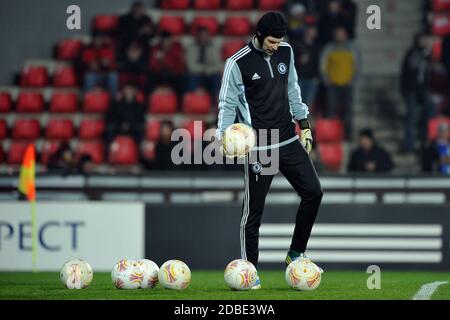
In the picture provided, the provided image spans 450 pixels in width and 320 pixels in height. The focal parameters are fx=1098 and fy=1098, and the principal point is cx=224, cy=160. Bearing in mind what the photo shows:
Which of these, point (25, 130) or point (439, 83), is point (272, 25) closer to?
point (439, 83)

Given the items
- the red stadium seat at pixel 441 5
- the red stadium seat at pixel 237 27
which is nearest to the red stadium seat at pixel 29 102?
the red stadium seat at pixel 237 27

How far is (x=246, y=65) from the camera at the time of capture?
9.42m

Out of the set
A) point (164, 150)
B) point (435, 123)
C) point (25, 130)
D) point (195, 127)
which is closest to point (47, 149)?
point (25, 130)

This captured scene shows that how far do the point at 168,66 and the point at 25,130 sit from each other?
98.3 inches

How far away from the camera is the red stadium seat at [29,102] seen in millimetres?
17891

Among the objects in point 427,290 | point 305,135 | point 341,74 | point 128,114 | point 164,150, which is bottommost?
point 427,290

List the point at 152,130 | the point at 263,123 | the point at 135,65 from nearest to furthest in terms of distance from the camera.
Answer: the point at 263,123
the point at 152,130
the point at 135,65

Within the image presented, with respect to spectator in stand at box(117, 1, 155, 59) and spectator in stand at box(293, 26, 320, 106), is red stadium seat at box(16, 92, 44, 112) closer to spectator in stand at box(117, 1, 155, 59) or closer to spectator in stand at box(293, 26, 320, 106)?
spectator in stand at box(117, 1, 155, 59)

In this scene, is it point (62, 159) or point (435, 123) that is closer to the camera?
point (62, 159)

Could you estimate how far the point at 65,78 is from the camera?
18109 millimetres

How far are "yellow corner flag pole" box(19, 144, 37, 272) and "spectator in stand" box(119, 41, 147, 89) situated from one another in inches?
163

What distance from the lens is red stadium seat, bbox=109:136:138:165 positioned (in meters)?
16.4

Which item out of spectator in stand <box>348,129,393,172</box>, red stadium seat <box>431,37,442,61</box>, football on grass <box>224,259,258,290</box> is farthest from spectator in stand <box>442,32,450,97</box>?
football on grass <box>224,259,258,290</box>
